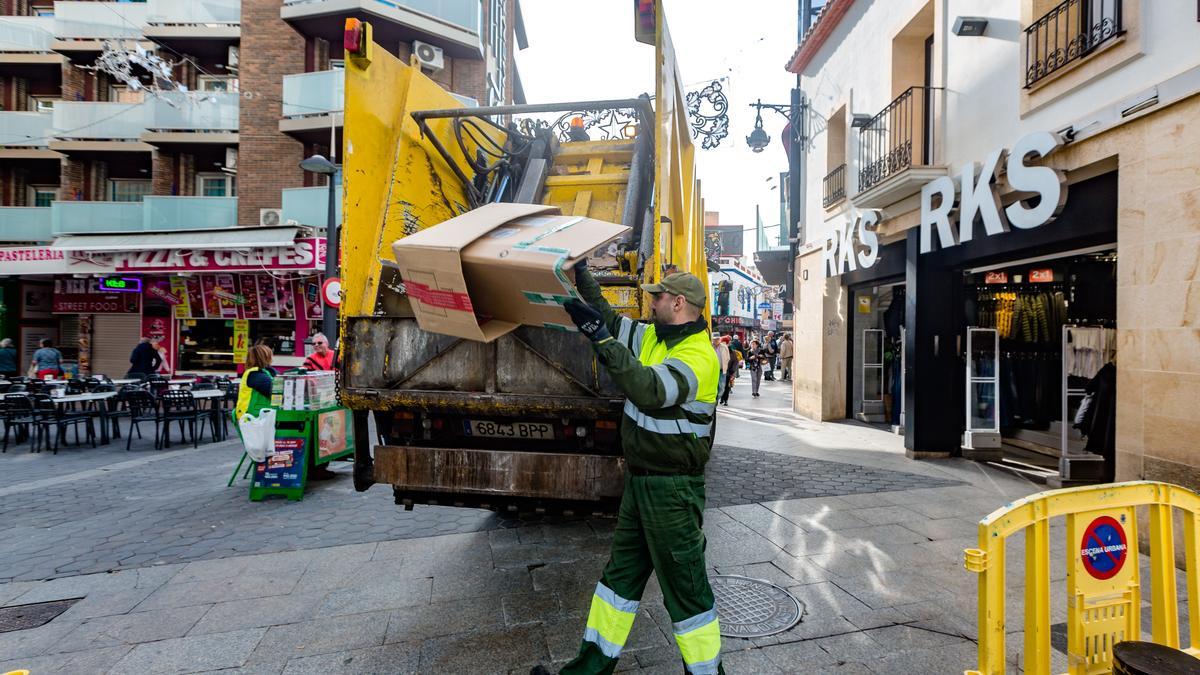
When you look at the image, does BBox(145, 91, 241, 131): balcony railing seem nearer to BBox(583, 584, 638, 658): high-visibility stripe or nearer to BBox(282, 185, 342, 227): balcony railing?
BBox(282, 185, 342, 227): balcony railing

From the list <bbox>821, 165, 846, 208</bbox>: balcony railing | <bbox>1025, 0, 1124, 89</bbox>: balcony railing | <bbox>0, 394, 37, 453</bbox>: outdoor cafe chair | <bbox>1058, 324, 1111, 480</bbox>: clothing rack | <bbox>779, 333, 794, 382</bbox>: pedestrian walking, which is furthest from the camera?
<bbox>779, 333, 794, 382</bbox>: pedestrian walking

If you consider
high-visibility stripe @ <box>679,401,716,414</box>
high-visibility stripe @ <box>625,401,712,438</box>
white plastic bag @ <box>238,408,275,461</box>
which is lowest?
white plastic bag @ <box>238,408,275,461</box>

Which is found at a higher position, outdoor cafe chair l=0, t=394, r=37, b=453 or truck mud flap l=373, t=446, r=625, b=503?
truck mud flap l=373, t=446, r=625, b=503

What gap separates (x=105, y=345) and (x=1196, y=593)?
21398 millimetres

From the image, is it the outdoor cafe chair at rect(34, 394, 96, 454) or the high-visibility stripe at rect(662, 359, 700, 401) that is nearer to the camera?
the high-visibility stripe at rect(662, 359, 700, 401)

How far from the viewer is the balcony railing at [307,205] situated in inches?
574

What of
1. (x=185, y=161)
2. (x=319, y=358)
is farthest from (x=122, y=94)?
(x=319, y=358)

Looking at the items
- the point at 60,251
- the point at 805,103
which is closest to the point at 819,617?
the point at 805,103

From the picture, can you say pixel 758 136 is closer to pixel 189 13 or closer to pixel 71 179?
pixel 189 13

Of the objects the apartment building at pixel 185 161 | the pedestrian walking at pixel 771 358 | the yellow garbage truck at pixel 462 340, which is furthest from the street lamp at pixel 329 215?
the pedestrian walking at pixel 771 358

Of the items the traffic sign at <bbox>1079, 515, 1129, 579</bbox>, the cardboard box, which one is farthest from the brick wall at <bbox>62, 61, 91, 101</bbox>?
the traffic sign at <bbox>1079, 515, 1129, 579</bbox>

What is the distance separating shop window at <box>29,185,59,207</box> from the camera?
60.2ft

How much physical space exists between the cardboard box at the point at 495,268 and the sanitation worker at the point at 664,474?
156mm

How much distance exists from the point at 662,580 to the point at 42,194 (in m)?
24.6
